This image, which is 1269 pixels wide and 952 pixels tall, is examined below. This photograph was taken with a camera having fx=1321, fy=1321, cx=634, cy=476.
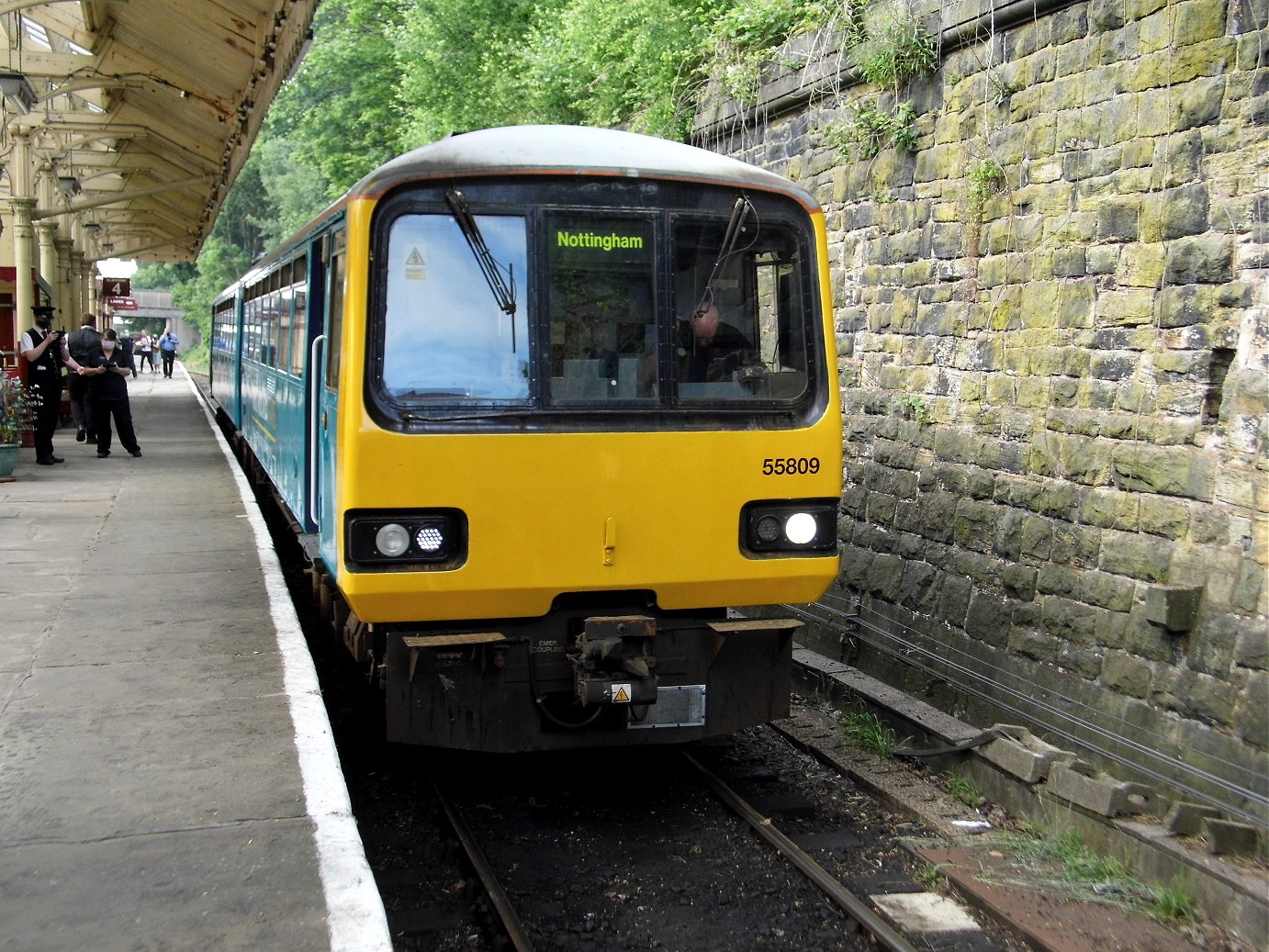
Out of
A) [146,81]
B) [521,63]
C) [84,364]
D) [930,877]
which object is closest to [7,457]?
[84,364]

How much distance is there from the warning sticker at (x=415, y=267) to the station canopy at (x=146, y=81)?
5.90 meters

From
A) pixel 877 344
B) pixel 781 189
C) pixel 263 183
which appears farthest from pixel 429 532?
pixel 263 183

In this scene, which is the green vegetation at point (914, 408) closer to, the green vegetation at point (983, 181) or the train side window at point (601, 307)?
the green vegetation at point (983, 181)

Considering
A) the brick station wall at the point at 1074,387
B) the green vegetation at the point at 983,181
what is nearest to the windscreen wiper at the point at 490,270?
the brick station wall at the point at 1074,387

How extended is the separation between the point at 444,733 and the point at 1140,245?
12.9 feet

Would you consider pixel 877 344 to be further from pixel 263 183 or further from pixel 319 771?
pixel 263 183

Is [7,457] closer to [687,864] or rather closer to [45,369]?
[45,369]

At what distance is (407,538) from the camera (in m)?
5.20

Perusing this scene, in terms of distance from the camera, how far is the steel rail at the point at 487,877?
15.0 ft

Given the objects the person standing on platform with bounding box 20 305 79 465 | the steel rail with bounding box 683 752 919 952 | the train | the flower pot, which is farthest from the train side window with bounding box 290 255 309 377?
the person standing on platform with bounding box 20 305 79 465

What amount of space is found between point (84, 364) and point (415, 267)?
1135 centimetres

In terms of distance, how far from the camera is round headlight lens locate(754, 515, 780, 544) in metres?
5.67

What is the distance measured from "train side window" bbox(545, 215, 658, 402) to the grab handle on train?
1.52m

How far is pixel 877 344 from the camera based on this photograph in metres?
8.93
